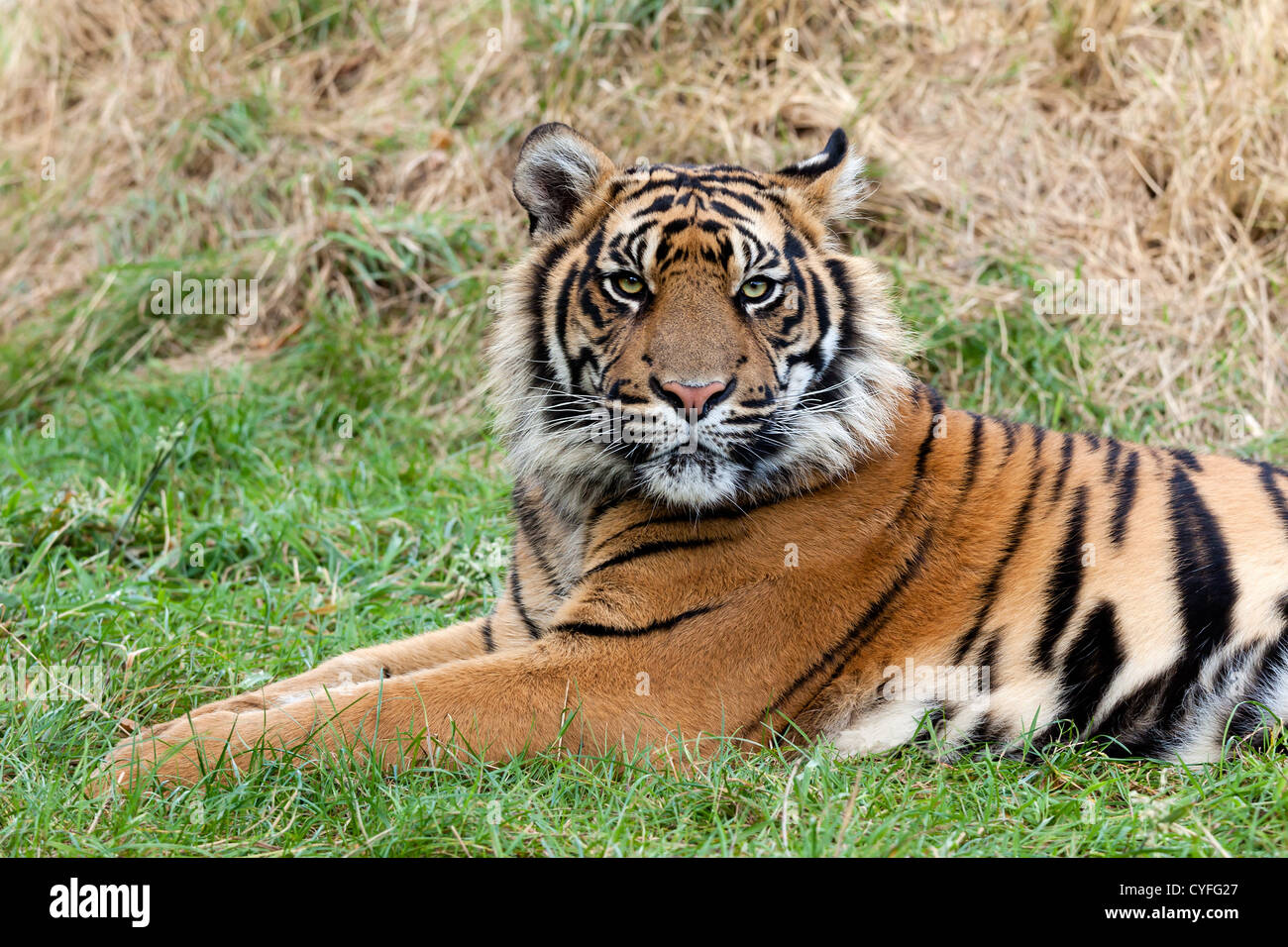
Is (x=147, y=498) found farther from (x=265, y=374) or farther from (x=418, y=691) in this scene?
(x=418, y=691)

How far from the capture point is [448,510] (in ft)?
14.4

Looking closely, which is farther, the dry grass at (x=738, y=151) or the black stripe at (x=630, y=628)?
the dry grass at (x=738, y=151)

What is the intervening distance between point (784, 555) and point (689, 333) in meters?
Answer: 0.56

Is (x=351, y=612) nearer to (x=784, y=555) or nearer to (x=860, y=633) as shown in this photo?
(x=784, y=555)

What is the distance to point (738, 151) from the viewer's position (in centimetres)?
585

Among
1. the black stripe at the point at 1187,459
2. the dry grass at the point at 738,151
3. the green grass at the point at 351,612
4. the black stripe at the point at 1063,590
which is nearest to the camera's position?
the green grass at the point at 351,612

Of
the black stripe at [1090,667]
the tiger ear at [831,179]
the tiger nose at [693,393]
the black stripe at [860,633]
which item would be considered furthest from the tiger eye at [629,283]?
the black stripe at [1090,667]

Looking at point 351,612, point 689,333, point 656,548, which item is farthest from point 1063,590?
point 351,612

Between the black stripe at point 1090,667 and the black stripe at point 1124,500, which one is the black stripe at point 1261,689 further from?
the black stripe at point 1124,500

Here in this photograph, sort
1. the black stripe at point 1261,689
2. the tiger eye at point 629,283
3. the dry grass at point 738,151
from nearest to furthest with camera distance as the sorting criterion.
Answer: the black stripe at point 1261,689, the tiger eye at point 629,283, the dry grass at point 738,151

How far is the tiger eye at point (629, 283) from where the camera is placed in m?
2.89

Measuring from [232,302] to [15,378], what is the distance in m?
1.07

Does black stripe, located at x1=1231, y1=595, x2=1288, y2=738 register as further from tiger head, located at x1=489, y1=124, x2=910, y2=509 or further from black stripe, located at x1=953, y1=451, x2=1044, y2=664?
tiger head, located at x1=489, y1=124, x2=910, y2=509

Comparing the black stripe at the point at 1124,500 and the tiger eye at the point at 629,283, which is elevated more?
the tiger eye at the point at 629,283
